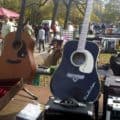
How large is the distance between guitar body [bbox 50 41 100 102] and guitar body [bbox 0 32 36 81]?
5.24 feet

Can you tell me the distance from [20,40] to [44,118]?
8.24ft

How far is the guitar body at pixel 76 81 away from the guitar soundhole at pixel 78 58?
5 centimetres

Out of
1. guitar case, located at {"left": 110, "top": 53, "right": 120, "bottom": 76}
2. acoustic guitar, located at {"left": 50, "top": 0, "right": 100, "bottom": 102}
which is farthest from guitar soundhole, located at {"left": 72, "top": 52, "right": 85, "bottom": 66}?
guitar case, located at {"left": 110, "top": 53, "right": 120, "bottom": 76}

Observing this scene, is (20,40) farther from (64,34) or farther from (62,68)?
(64,34)

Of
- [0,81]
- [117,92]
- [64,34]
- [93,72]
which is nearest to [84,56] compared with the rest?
[93,72]

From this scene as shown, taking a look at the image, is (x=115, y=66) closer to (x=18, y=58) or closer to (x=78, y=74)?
(x=78, y=74)

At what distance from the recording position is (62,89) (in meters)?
4.46

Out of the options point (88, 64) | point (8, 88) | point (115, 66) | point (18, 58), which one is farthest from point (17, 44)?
point (88, 64)

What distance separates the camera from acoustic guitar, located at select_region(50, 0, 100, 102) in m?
4.41

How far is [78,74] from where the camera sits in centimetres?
450

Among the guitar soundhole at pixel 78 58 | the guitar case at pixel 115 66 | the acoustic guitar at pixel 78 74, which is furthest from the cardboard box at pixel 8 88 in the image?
the guitar case at pixel 115 66

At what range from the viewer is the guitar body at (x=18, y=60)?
6.17m

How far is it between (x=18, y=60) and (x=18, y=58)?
4 cm

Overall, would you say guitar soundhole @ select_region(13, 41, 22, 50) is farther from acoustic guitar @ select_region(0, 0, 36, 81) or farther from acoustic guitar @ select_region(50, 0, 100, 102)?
acoustic guitar @ select_region(50, 0, 100, 102)
